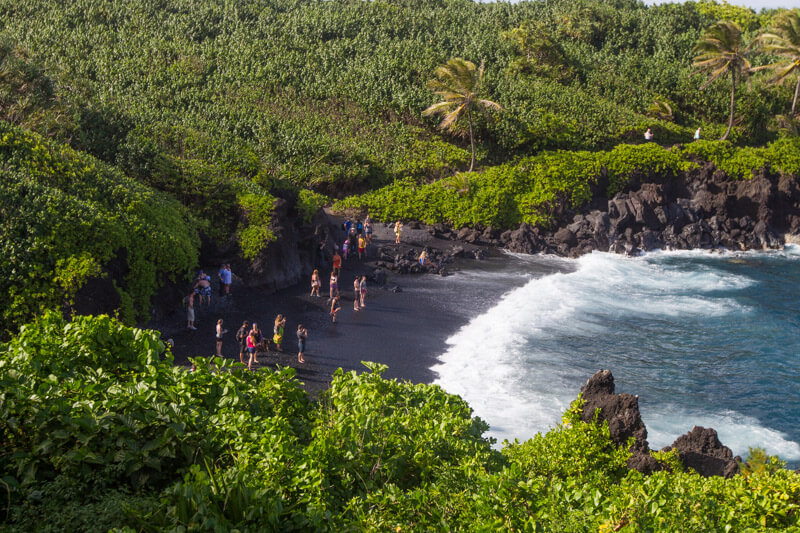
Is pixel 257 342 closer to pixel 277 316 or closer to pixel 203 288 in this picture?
pixel 277 316

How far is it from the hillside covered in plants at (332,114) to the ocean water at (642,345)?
8.99 metres

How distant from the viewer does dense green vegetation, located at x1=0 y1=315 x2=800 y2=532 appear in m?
6.94

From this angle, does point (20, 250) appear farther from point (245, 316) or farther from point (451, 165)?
point (451, 165)

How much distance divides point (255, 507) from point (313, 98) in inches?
1959

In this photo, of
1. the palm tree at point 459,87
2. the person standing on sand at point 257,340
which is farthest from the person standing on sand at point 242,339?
the palm tree at point 459,87

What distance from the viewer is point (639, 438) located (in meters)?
15.4

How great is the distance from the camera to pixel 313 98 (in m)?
53.7

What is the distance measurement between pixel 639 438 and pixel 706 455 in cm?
174

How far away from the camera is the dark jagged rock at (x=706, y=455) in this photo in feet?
50.5

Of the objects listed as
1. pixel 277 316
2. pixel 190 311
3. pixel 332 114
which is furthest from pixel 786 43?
pixel 190 311

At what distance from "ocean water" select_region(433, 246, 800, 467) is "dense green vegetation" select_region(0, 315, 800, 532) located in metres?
9.04

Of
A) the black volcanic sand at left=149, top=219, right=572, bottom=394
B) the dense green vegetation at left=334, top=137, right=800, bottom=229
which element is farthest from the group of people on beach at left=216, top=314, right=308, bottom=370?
the dense green vegetation at left=334, top=137, right=800, bottom=229

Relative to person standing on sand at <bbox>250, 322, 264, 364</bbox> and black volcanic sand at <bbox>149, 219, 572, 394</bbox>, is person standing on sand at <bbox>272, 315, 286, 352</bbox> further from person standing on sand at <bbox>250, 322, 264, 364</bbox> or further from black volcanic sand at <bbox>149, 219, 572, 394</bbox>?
person standing on sand at <bbox>250, 322, 264, 364</bbox>

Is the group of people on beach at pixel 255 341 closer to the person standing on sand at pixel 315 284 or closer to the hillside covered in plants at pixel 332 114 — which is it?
the hillside covered in plants at pixel 332 114
